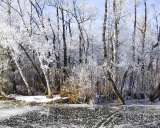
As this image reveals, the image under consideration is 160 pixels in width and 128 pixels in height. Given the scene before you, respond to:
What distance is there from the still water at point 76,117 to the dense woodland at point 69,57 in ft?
12.9

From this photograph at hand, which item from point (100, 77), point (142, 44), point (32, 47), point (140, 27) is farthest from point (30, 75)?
point (140, 27)

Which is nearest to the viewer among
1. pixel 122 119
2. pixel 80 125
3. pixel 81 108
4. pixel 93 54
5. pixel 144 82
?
pixel 80 125

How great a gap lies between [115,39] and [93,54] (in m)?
9.77

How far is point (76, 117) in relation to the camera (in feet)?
77.4

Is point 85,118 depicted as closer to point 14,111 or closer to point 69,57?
point 14,111

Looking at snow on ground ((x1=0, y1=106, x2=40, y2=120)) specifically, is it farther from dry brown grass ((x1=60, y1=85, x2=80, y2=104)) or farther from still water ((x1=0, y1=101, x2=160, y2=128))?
dry brown grass ((x1=60, y1=85, x2=80, y2=104))

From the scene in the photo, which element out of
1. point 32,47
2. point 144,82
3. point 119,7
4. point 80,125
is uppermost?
point 119,7

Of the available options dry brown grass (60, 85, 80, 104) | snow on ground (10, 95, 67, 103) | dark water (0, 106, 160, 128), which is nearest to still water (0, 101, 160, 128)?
dark water (0, 106, 160, 128)

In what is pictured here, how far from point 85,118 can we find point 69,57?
2033cm

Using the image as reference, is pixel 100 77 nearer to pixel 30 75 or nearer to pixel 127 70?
pixel 127 70

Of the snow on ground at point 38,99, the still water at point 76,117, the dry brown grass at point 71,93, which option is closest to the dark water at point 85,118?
the still water at point 76,117

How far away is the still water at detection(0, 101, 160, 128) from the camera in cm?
2048

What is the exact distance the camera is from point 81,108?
1115 inches

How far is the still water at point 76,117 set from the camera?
67.2 feet
